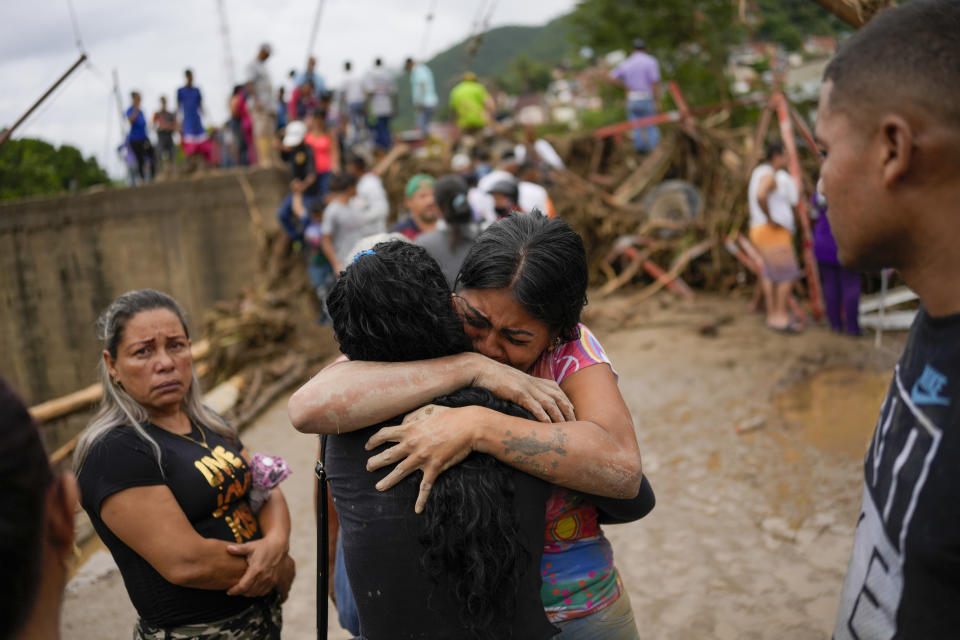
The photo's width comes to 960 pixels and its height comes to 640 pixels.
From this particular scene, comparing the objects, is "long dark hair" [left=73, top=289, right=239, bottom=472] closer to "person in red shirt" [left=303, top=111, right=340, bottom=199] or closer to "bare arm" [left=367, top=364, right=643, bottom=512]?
"bare arm" [left=367, top=364, right=643, bottom=512]

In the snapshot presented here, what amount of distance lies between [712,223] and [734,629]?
6.57 metres

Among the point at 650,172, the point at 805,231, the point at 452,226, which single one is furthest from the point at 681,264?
the point at 452,226

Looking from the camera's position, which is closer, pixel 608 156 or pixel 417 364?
pixel 417 364

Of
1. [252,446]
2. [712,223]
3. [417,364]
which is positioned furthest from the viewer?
[712,223]

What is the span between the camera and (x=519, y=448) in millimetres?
1446

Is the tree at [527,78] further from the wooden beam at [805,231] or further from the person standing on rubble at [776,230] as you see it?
the person standing on rubble at [776,230]

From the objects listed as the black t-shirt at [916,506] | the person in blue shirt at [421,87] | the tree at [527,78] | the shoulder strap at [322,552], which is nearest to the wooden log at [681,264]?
the person in blue shirt at [421,87]

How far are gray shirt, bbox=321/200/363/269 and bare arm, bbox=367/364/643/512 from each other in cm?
618

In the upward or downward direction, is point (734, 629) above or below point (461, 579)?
below

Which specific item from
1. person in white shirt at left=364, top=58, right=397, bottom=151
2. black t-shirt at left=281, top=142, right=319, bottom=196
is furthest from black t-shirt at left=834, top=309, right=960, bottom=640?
person in white shirt at left=364, top=58, right=397, bottom=151

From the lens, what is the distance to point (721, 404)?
6.15 metres

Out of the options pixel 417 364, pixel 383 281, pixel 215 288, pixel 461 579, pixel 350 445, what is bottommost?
Result: pixel 215 288

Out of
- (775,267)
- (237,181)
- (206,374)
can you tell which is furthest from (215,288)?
(775,267)

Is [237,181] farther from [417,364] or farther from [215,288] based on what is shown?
[417,364]
